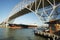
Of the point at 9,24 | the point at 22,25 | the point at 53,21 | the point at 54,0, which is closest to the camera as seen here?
the point at 54,0

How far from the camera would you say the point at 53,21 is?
92.2 feet

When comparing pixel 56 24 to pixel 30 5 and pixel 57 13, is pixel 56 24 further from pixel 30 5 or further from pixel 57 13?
pixel 30 5

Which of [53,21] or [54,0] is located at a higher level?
[54,0]

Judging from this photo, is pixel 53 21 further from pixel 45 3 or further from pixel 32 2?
pixel 32 2

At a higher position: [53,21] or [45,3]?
[45,3]

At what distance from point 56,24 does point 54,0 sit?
3618 millimetres

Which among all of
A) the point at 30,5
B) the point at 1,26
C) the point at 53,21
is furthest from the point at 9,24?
the point at 53,21

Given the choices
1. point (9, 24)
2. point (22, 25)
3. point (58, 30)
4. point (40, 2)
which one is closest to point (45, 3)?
point (40, 2)

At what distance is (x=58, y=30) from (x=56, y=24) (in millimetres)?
1115

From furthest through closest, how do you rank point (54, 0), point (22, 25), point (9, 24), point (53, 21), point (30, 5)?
point (22, 25), point (9, 24), point (30, 5), point (53, 21), point (54, 0)

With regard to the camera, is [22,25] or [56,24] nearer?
[56,24]

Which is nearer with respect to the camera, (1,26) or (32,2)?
(32,2)

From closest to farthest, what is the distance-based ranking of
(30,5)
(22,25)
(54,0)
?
1. (54,0)
2. (30,5)
3. (22,25)

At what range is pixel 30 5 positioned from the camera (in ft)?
107
